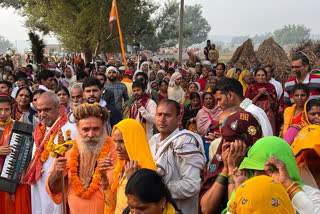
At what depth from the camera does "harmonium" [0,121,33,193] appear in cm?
506

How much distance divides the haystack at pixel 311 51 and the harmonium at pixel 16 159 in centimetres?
837

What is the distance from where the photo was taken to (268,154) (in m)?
2.74

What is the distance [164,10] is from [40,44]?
2269 cm

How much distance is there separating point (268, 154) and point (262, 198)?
56 centimetres

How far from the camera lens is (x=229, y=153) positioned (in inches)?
114

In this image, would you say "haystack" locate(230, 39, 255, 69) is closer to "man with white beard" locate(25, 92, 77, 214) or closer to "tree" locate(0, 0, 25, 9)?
"man with white beard" locate(25, 92, 77, 214)

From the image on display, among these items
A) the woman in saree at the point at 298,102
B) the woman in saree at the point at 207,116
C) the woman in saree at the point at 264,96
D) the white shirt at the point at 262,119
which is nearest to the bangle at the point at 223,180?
the white shirt at the point at 262,119

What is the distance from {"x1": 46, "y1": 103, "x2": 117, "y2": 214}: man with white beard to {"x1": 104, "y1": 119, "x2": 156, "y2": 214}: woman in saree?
0.69 feet

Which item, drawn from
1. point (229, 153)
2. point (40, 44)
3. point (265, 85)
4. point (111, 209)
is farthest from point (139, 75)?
point (40, 44)

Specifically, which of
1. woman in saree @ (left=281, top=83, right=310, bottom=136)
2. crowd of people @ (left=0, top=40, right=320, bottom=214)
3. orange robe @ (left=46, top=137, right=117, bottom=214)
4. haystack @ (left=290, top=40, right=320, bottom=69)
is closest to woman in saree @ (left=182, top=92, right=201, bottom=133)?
crowd of people @ (left=0, top=40, right=320, bottom=214)

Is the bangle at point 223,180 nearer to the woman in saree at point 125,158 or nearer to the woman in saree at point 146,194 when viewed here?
the woman in saree at point 146,194

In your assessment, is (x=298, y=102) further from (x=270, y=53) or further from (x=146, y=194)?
(x=270, y=53)

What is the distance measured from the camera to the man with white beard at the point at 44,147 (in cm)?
474

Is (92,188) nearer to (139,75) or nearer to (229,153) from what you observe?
(229,153)
